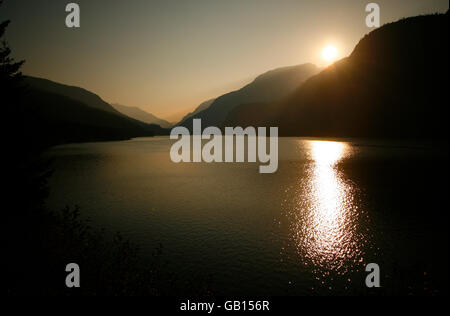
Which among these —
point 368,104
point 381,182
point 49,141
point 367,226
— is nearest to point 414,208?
point 367,226

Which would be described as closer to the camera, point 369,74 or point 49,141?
point 49,141

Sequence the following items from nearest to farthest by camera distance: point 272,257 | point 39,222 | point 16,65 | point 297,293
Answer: point 297,293 < point 16,65 < point 272,257 < point 39,222

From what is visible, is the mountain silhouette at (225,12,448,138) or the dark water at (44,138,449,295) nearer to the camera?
the dark water at (44,138,449,295)

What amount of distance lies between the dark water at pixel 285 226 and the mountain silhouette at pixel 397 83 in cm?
12966

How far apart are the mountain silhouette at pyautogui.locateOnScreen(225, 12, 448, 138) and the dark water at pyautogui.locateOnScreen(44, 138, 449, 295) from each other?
130 meters

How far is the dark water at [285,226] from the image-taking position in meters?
14.4

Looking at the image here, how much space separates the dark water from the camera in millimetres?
14422

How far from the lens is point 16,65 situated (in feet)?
51.8

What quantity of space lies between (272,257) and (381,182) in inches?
1374

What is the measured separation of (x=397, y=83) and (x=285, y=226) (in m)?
191

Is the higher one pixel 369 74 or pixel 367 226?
pixel 369 74

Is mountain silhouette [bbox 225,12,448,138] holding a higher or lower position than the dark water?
higher

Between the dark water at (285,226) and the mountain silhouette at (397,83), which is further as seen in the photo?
the mountain silhouette at (397,83)

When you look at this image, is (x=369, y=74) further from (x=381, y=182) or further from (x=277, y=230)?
(x=277, y=230)
